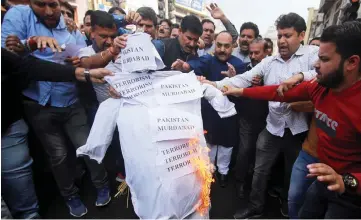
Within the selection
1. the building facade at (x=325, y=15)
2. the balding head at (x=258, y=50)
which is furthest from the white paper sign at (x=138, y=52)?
the building facade at (x=325, y=15)

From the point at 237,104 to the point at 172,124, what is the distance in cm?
170

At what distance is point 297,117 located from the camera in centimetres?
244

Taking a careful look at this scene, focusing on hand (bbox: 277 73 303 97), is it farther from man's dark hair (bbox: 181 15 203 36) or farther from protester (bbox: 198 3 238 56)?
protester (bbox: 198 3 238 56)

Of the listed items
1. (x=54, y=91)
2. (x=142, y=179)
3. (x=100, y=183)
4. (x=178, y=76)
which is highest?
(x=178, y=76)

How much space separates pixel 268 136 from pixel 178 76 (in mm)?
1342

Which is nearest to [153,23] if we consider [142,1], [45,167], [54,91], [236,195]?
[54,91]

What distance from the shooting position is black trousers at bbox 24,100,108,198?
97.7 inches

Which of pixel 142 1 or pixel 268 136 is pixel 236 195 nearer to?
pixel 268 136

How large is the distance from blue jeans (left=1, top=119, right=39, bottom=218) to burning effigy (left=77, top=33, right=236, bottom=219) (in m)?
0.82

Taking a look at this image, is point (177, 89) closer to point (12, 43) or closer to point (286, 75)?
point (286, 75)

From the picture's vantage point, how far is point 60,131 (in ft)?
8.79

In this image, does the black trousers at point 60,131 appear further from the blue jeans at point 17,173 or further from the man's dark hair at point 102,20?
the man's dark hair at point 102,20

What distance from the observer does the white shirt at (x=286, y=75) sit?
7.97ft

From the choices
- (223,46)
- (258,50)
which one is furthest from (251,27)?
(223,46)
